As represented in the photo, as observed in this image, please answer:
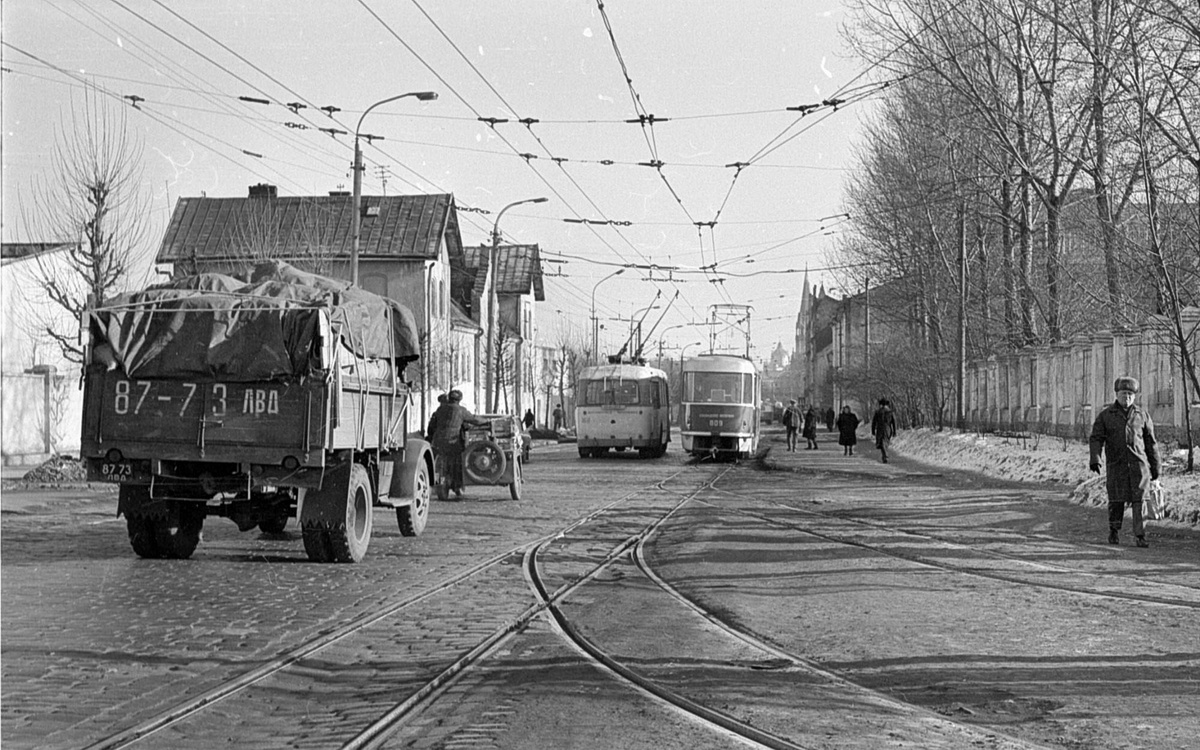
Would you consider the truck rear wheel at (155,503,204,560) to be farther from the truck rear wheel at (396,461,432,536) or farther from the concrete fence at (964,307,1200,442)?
the concrete fence at (964,307,1200,442)

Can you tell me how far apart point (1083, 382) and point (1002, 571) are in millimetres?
18586

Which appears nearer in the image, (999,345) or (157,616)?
(157,616)

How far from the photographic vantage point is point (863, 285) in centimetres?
5647

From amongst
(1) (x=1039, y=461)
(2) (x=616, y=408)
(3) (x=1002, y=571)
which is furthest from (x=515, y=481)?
(2) (x=616, y=408)

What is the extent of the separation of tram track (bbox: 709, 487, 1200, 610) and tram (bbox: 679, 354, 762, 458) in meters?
21.1

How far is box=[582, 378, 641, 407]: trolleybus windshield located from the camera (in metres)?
41.6

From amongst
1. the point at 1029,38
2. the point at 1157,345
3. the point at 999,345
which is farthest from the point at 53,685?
the point at 999,345

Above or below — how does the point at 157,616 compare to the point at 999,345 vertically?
below

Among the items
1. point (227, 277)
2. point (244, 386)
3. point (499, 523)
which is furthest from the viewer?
point (499, 523)

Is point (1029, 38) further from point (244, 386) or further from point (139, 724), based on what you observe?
point (139, 724)

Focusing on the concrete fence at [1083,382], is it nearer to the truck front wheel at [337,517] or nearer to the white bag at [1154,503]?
the white bag at [1154,503]

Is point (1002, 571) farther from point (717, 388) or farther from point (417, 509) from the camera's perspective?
point (717, 388)

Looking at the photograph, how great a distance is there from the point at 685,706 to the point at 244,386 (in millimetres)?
6532

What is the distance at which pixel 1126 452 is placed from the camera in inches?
568
